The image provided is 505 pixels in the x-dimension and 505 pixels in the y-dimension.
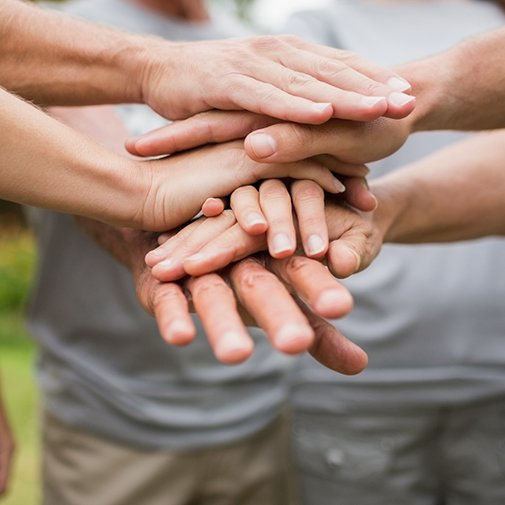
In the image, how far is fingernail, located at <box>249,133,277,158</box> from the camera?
3.34ft

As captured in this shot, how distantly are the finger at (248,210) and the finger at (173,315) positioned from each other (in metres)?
0.18

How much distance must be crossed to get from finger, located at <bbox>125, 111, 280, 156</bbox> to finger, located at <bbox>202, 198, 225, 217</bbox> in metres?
0.18

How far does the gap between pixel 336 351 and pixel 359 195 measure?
0.40 metres

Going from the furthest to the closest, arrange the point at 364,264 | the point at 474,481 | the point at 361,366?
the point at 474,481 → the point at 364,264 → the point at 361,366

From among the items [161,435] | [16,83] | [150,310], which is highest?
[16,83]

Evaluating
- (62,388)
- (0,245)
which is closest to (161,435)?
(62,388)

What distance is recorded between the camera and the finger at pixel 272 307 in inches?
28.5

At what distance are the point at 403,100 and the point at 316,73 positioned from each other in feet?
0.73

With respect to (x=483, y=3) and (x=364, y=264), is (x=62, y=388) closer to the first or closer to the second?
(x=364, y=264)

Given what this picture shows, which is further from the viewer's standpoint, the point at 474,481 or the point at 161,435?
the point at 161,435

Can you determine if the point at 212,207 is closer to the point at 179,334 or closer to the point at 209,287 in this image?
the point at 209,287

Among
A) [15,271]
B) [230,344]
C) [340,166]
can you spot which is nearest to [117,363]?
[340,166]

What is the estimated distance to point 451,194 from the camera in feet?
4.77

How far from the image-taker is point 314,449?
178 centimetres
